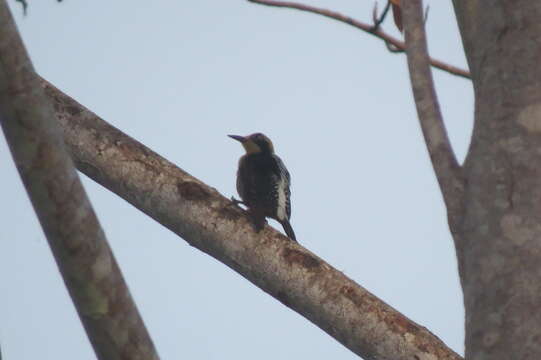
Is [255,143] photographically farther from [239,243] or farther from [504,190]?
[504,190]

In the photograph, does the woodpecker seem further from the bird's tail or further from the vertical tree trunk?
the vertical tree trunk

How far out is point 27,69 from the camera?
6.93ft

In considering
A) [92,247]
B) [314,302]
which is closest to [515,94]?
[92,247]

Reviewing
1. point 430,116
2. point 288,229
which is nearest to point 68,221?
point 430,116

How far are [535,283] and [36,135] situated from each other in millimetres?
1123

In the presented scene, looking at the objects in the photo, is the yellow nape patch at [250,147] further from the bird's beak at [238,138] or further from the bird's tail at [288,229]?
the bird's tail at [288,229]

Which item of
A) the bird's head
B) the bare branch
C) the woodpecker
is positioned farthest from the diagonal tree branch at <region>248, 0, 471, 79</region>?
the bird's head

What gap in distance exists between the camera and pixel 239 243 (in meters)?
3.73

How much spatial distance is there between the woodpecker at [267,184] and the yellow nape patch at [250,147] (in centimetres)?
33

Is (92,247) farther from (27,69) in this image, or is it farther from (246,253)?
(246,253)

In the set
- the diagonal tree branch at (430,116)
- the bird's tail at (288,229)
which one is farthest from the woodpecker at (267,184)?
the diagonal tree branch at (430,116)

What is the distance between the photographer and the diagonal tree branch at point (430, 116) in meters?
2.52

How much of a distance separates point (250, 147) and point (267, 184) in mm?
1379

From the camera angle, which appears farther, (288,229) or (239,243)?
(288,229)
